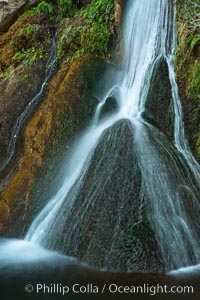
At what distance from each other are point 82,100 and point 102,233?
285 cm

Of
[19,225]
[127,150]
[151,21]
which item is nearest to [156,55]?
[151,21]

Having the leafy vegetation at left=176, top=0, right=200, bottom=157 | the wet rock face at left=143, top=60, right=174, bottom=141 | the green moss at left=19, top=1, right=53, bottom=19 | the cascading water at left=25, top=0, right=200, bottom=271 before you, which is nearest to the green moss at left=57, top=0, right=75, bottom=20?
the green moss at left=19, top=1, right=53, bottom=19

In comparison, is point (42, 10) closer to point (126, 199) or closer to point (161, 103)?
point (161, 103)

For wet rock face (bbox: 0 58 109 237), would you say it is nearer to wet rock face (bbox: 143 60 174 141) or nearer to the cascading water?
the cascading water

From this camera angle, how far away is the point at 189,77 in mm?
8000

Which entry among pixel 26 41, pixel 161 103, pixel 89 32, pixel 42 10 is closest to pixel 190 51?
pixel 161 103

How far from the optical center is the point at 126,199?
619 centimetres

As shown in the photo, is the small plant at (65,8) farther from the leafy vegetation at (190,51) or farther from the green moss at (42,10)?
the leafy vegetation at (190,51)

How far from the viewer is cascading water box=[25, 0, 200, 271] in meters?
5.90

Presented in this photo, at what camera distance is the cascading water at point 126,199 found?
5.90 meters

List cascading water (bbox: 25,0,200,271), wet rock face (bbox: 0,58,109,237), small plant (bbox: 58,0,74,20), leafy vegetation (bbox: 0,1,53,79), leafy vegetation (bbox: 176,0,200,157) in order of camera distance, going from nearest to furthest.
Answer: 1. cascading water (bbox: 25,0,200,271)
2. wet rock face (bbox: 0,58,109,237)
3. leafy vegetation (bbox: 176,0,200,157)
4. leafy vegetation (bbox: 0,1,53,79)
5. small plant (bbox: 58,0,74,20)

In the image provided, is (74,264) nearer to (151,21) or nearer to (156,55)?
(156,55)

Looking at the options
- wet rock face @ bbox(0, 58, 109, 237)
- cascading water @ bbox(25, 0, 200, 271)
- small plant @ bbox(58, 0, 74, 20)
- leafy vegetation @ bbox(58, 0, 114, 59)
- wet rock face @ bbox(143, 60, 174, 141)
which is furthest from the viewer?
small plant @ bbox(58, 0, 74, 20)

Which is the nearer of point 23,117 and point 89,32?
point 23,117
